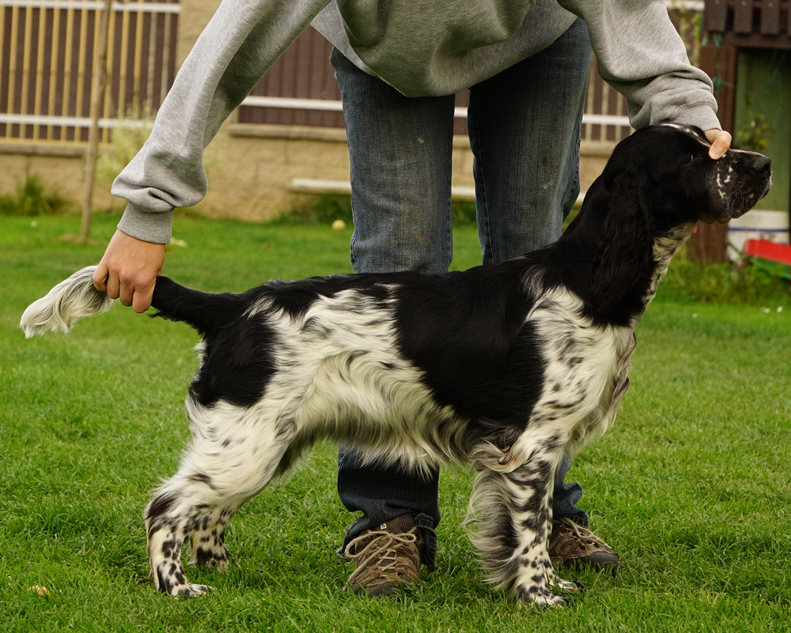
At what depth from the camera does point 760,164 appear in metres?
2.74

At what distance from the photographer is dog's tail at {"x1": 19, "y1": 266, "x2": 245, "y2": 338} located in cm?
276

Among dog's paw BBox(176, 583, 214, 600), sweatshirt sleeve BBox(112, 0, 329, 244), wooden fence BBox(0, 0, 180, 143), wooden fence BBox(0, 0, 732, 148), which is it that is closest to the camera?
sweatshirt sleeve BBox(112, 0, 329, 244)

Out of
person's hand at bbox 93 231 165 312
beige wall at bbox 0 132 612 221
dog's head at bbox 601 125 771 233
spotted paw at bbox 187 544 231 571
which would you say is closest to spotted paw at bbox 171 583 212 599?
spotted paw at bbox 187 544 231 571

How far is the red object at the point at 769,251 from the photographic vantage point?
A: 816 cm

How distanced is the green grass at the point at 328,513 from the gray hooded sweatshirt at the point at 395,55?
39.3 inches

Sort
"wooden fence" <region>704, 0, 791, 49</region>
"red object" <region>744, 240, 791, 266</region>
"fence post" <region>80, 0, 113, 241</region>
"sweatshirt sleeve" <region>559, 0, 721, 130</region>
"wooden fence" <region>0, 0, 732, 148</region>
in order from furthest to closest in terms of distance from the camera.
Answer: "wooden fence" <region>0, 0, 732, 148</region>, "fence post" <region>80, 0, 113, 241</region>, "wooden fence" <region>704, 0, 791, 49</region>, "red object" <region>744, 240, 791, 266</region>, "sweatshirt sleeve" <region>559, 0, 721, 130</region>

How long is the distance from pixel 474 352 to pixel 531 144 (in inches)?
28.6

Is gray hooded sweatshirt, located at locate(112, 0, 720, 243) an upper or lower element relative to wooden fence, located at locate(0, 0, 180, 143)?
lower

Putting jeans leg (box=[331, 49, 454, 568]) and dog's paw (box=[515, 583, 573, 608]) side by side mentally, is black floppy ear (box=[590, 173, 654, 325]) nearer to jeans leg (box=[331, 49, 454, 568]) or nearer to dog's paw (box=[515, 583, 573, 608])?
jeans leg (box=[331, 49, 454, 568])

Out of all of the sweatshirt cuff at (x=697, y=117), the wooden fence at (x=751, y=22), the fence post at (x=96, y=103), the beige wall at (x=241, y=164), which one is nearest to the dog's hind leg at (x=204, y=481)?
the sweatshirt cuff at (x=697, y=117)

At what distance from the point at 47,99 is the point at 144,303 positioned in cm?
1249

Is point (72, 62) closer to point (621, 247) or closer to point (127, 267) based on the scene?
point (127, 267)

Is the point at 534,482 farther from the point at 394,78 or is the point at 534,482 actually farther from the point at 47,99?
the point at 47,99

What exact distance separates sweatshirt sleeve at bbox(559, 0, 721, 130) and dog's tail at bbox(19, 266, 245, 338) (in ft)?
4.18
